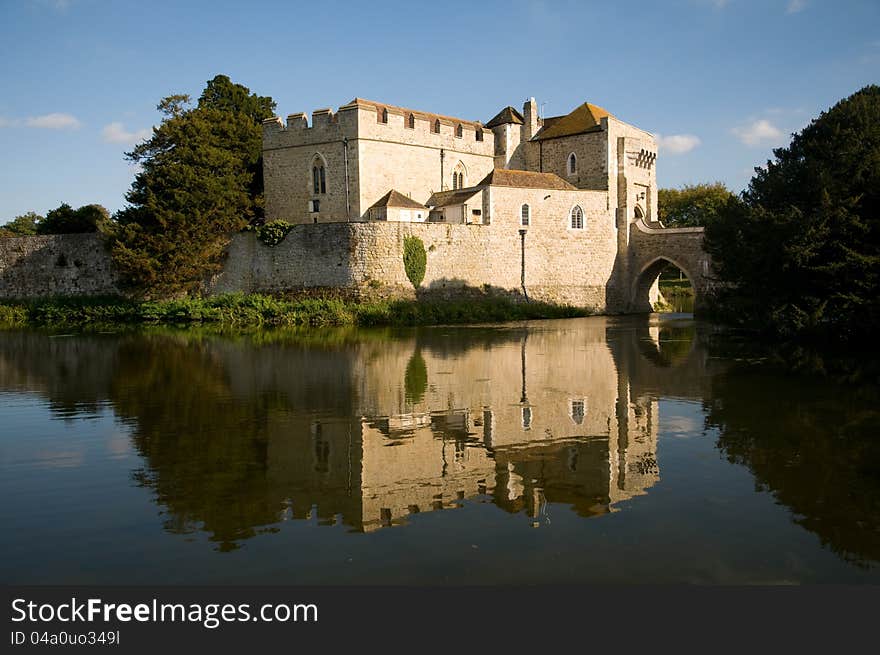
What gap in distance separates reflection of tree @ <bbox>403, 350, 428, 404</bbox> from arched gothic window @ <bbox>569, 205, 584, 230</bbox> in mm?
20826

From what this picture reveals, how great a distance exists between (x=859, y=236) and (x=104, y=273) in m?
34.7

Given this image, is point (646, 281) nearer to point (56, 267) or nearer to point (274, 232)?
point (274, 232)

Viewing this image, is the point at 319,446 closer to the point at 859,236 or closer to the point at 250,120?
the point at 859,236

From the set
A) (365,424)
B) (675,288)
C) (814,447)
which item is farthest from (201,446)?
(675,288)

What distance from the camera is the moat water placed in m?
5.88

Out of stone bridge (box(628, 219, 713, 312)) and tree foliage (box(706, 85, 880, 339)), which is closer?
tree foliage (box(706, 85, 880, 339))

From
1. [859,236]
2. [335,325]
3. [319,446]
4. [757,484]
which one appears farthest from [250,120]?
[757,484]

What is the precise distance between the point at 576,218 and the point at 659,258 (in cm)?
497

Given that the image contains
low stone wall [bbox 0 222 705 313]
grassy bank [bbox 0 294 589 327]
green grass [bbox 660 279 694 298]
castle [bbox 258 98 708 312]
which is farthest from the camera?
green grass [bbox 660 279 694 298]

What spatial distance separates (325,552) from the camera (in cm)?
605

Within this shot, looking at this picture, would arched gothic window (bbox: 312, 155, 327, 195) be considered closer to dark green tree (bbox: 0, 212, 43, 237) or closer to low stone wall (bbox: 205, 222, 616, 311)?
low stone wall (bbox: 205, 222, 616, 311)

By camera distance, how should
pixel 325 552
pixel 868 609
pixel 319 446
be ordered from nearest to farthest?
pixel 868 609, pixel 325 552, pixel 319 446

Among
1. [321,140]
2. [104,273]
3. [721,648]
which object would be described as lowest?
[721,648]

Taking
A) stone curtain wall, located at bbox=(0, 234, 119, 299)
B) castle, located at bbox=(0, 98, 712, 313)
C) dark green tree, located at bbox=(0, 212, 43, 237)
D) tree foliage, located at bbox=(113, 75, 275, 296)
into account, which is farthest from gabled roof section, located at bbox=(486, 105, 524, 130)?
dark green tree, located at bbox=(0, 212, 43, 237)
